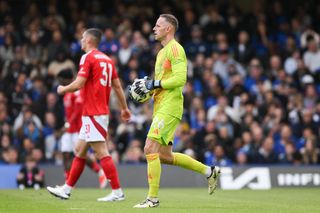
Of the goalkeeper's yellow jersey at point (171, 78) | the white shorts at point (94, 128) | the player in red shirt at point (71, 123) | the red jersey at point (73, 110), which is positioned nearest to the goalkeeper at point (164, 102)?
the goalkeeper's yellow jersey at point (171, 78)

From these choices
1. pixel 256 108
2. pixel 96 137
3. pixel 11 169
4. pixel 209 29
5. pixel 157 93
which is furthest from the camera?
pixel 209 29

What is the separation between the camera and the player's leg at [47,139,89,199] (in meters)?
12.4

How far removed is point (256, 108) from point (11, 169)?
670 cm

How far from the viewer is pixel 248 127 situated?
2080 cm

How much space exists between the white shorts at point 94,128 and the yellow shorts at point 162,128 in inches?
58.4

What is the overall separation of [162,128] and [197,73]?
460 inches

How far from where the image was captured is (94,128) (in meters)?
12.4

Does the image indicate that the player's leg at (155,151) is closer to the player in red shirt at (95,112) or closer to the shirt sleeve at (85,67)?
the player in red shirt at (95,112)

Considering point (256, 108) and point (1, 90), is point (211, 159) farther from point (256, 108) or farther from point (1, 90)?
point (1, 90)

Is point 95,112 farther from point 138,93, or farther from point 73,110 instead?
point 73,110

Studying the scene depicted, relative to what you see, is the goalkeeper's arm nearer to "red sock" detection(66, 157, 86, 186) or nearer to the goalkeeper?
the goalkeeper

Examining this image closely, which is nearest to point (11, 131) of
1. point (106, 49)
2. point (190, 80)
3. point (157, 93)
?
point (106, 49)

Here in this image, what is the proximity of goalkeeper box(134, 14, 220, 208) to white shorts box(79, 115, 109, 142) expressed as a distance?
126 centimetres

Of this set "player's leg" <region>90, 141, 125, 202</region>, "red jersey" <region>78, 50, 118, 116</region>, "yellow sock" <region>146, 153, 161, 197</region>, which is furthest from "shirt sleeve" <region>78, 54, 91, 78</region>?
"yellow sock" <region>146, 153, 161, 197</region>
